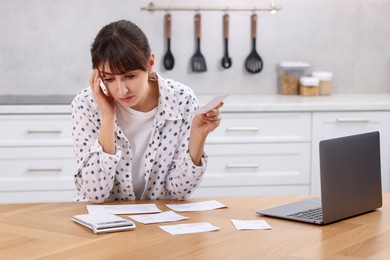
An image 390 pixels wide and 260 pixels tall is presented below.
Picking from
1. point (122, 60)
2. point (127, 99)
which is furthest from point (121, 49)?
point (127, 99)

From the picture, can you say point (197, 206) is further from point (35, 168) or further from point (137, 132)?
point (35, 168)

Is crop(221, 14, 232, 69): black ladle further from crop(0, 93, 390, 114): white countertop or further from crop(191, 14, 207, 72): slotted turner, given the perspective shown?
crop(0, 93, 390, 114): white countertop

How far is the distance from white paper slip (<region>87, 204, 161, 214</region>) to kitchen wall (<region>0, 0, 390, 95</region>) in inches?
87.8

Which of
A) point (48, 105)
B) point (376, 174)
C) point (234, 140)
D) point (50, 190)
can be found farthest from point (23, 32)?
point (376, 174)

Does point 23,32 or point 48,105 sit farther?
point 23,32

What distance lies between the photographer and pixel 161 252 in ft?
5.88

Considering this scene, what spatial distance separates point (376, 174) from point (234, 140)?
166 cm

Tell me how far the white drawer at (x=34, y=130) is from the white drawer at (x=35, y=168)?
37mm

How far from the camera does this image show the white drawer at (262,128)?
3.90 metres

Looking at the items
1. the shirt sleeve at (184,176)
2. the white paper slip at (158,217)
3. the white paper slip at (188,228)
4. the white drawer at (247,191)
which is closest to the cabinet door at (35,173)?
the white drawer at (247,191)

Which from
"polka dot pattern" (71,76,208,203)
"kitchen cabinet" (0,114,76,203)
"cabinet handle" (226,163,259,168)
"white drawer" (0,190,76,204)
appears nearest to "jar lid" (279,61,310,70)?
"cabinet handle" (226,163,259,168)

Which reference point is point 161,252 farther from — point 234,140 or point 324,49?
point 324,49

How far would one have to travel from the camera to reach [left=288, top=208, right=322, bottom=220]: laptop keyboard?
7.02 ft

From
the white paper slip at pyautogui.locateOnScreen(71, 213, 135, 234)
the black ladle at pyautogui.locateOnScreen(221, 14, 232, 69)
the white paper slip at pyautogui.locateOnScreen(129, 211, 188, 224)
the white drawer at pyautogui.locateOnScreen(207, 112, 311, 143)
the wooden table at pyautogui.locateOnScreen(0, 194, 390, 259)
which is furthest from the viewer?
the black ladle at pyautogui.locateOnScreen(221, 14, 232, 69)
